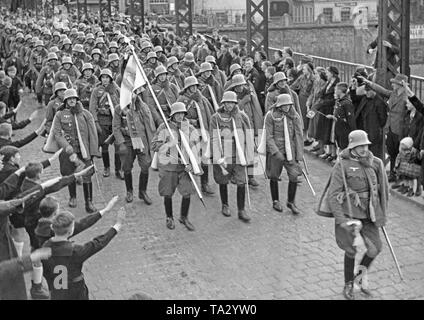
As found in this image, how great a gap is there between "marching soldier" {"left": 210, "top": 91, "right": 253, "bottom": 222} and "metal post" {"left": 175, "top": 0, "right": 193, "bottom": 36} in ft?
50.6

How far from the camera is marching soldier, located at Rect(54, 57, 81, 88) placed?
1591cm

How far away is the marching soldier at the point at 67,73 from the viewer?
15906 mm

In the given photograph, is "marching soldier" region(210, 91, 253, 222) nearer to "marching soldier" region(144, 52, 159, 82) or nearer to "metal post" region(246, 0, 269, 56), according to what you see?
"marching soldier" region(144, 52, 159, 82)

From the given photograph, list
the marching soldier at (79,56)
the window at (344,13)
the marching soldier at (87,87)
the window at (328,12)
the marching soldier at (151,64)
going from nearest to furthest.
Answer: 1. the marching soldier at (87,87)
2. the marching soldier at (151,64)
3. the marching soldier at (79,56)
4. the window at (328,12)
5. the window at (344,13)

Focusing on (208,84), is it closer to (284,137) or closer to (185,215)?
(284,137)

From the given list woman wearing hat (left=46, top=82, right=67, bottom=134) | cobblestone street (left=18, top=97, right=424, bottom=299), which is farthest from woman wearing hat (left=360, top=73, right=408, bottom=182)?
woman wearing hat (left=46, top=82, right=67, bottom=134)

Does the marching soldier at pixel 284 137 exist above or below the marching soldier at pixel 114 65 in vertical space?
below

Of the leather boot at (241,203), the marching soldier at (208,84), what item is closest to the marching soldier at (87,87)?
the marching soldier at (208,84)

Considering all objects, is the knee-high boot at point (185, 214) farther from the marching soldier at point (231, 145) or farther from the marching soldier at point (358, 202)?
the marching soldier at point (358, 202)

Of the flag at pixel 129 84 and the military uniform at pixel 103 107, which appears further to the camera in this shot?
the military uniform at pixel 103 107

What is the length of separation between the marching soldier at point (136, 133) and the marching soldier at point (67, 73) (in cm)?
423

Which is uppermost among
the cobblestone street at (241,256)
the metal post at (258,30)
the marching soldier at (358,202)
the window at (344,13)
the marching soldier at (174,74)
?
the window at (344,13)

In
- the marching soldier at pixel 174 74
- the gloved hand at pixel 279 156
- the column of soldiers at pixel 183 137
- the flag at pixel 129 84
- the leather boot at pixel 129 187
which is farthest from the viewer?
the marching soldier at pixel 174 74
